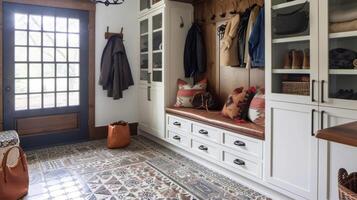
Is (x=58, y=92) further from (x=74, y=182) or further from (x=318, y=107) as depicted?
(x=318, y=107)

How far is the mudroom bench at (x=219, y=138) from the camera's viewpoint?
8.34ft

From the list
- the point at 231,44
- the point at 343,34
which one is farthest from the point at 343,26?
the point at 231,44

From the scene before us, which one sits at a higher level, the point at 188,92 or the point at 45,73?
the point at 45,73

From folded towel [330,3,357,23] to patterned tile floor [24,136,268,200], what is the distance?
5.28ft

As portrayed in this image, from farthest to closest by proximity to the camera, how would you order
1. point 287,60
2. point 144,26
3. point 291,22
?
point 144,26, point 287,60, point 291,22

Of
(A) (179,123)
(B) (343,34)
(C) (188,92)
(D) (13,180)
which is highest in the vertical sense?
(B) (343,34)

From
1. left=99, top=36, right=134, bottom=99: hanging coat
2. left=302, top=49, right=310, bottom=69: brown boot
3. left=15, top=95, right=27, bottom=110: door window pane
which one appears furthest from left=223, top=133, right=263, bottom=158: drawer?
left=15, top=95, right=27, bottom=110: door window pane

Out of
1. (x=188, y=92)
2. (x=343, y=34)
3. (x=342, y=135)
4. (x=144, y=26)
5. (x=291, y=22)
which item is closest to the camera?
(x=342, y=135)

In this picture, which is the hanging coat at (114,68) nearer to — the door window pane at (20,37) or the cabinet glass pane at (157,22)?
the cabinet glass pane at (157,22)

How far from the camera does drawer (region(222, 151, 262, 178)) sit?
2.52 m

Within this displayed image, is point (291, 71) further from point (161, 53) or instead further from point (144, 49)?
point (144, 49)

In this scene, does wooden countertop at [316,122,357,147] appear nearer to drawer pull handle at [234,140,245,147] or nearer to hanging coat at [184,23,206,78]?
drawer pull handle at [234,140,245,147]

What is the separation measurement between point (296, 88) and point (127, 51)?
3.20 metres

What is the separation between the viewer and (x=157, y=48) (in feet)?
13.7
